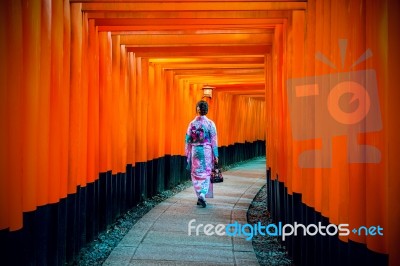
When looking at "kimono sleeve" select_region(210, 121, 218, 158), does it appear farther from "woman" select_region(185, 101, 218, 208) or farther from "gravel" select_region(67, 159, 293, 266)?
"gravel" select_region(67, 159, 293, 266)

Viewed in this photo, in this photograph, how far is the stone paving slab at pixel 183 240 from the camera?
5.53 metres

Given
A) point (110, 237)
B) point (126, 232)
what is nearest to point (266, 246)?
point (126, 232)

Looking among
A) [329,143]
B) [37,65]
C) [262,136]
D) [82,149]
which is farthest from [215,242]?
[262,136]

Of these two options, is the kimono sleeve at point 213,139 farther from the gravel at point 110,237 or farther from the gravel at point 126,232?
the gravel at point 110,237

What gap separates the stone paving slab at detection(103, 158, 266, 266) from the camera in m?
5.53

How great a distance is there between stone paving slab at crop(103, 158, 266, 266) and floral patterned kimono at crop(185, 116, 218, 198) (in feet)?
1.78

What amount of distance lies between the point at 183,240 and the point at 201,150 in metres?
3.26

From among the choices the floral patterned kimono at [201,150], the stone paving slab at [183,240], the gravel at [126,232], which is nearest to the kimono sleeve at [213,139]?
the floral patterned kimono at [201,150]

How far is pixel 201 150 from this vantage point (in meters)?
9.49

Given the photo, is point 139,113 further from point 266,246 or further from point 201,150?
point 266,246

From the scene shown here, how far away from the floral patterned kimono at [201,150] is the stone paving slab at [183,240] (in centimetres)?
54

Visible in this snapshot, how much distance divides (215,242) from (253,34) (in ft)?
13.0

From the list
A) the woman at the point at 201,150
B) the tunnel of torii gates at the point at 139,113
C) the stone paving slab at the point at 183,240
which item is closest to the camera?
the tunnel of torii gates at the point at 139,113

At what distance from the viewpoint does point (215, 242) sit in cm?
640
